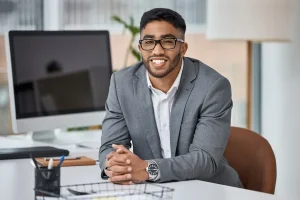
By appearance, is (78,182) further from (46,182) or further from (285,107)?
(285,107)

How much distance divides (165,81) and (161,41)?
18 centimetres

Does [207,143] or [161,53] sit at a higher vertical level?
[161,53]

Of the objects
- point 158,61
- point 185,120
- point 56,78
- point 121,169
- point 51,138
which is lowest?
point 51,138

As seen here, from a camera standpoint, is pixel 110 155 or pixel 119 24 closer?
pixel 110 155

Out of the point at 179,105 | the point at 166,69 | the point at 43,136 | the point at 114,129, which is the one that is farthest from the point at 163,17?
the point at 43,136

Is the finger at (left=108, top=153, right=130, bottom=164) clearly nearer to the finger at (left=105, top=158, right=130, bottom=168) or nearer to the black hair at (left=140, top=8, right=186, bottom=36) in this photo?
the finger at (left=105, top=158, right=130, bottom=168)

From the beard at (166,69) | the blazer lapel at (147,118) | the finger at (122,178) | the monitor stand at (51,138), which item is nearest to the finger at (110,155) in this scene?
the finger at (122,178)

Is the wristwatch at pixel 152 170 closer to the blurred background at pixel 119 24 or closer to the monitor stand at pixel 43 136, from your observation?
the monitor stand at pixel 43 136

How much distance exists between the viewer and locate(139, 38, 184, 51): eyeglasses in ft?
8.80

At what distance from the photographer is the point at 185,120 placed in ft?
9.06

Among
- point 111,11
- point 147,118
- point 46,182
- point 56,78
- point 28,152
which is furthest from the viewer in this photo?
point 111,11

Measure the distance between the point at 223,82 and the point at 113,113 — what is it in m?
0.46

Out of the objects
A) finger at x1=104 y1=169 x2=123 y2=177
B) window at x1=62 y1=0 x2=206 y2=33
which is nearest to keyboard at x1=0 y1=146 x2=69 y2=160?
finger at x1=104 y1=169 x2=123 y2=177

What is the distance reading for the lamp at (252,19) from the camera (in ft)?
14.0
